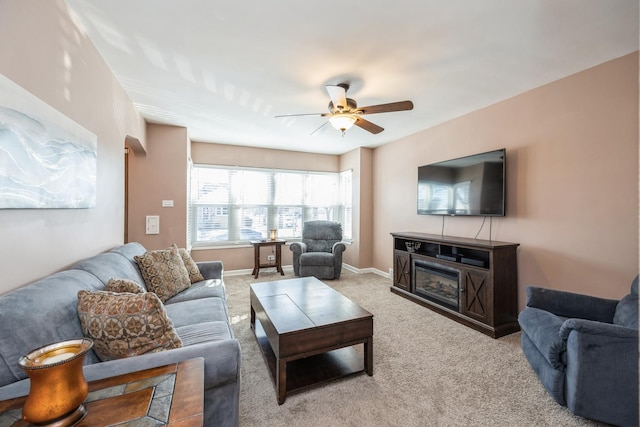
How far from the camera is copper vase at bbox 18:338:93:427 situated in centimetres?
73

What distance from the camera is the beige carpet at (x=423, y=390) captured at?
64.2 inches

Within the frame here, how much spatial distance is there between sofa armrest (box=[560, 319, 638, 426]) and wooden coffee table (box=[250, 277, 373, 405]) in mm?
1227

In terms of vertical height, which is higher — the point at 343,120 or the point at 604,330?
the point at 343,120

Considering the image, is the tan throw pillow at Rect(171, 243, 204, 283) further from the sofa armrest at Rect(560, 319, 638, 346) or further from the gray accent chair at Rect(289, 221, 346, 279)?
the sofa armrest at Rect(560, 319, 638, 346)

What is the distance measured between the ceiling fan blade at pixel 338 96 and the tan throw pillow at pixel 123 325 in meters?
2.11

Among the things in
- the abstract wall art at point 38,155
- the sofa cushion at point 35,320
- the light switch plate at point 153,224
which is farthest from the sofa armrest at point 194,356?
the light switch plate at point 153,224

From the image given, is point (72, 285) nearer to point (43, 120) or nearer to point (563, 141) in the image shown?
point (43, 120)

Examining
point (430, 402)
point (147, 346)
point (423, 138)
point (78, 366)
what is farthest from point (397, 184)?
point (78, 366)

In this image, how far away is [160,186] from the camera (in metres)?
3.95

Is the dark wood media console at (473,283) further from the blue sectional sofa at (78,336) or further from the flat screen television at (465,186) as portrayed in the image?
the blue sectional sofa at (78,336)

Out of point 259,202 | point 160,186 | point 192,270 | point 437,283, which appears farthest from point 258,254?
point 437,283

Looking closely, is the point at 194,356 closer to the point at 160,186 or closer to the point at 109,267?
the point at 109,267


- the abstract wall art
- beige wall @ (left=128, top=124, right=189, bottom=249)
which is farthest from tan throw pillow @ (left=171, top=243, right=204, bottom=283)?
beige wall @ (left=128, top=124, right=189, bottom=249)

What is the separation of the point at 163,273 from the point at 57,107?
1.46 meters
